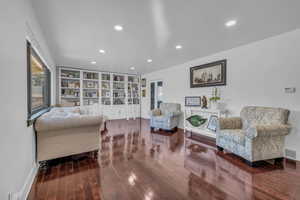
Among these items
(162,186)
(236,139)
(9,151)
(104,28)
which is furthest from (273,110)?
(9,151)

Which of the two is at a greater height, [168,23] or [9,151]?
[168,23]

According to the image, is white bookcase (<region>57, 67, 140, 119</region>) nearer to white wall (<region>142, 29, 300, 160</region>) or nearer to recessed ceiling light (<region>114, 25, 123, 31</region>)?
recessed ceiling light (<region>114, 25, 123, 31</region>)

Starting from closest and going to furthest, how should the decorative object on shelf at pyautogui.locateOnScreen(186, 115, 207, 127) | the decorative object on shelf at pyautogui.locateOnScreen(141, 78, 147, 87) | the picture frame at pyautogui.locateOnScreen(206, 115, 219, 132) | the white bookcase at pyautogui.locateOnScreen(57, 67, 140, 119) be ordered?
the picture frame at pyautogui.locateOnScreen(206, 115, 219, 132) < the decorative object on shelf at pyautogui.locateOnScreen(186, 115, 207, 127) < the white bookcase at pyautogui.locateOnScreen(57, 67, 140, 119) < the decorative object on shelf at pyautogui.locateOnScreen(141, 78, 147, 87)

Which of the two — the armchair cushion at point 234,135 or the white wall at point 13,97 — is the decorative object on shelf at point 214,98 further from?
the white wall at point 13,97

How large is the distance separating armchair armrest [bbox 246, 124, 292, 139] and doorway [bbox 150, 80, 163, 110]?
422 cm

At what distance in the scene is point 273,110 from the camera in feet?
8.41

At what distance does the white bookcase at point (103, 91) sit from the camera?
19.3 ft

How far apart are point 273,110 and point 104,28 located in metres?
3.57

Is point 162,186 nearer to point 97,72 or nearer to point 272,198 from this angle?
point 272,198

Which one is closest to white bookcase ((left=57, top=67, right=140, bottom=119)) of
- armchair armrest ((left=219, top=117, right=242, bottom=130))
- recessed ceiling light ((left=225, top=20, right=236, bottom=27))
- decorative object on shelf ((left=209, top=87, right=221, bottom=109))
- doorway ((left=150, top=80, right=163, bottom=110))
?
doorway ((left=150, top=80, right=163, bottom=110))

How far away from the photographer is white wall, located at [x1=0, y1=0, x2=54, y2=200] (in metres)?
1.10

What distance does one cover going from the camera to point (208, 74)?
408cm

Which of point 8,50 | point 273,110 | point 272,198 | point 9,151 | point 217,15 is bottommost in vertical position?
point 272,198

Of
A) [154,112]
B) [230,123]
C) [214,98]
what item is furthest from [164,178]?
[154,112]
